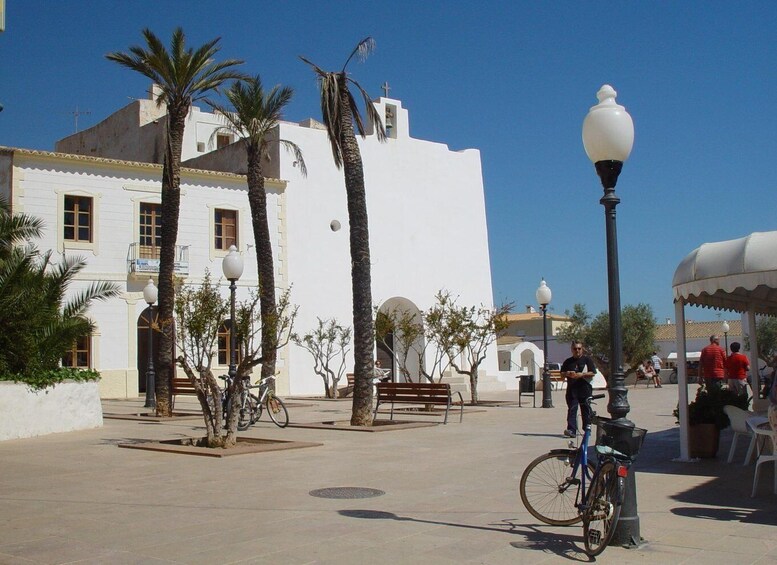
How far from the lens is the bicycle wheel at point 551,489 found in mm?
7246

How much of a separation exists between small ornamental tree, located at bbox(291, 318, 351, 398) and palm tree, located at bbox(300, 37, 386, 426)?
521 inches

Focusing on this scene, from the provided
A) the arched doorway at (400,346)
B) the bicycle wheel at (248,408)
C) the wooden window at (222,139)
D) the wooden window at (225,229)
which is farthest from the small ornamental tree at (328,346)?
the bicycle wheel at (248,408)

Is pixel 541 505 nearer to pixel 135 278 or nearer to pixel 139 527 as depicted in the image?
pixel 139 527

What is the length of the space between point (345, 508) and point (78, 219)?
75.4 ft

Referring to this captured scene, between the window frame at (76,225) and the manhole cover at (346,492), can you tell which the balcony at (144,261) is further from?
the manhole cover at (346,492)

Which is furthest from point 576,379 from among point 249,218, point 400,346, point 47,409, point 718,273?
point 400,346

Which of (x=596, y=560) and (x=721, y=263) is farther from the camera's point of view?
(x=721, y=263)

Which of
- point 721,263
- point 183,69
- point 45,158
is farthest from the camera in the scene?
point 45,158

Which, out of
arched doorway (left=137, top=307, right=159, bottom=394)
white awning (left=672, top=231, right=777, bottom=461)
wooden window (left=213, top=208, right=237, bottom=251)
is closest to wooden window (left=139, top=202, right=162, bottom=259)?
arched doorway (left=137, top=307, right=159, bottom=394)

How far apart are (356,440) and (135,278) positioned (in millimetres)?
16978

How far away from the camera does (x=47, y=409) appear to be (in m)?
16.4

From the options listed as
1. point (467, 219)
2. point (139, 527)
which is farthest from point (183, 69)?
point (467, 219)

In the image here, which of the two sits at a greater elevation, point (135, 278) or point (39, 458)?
point (135, 278)

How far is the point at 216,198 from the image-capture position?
1256 inches
